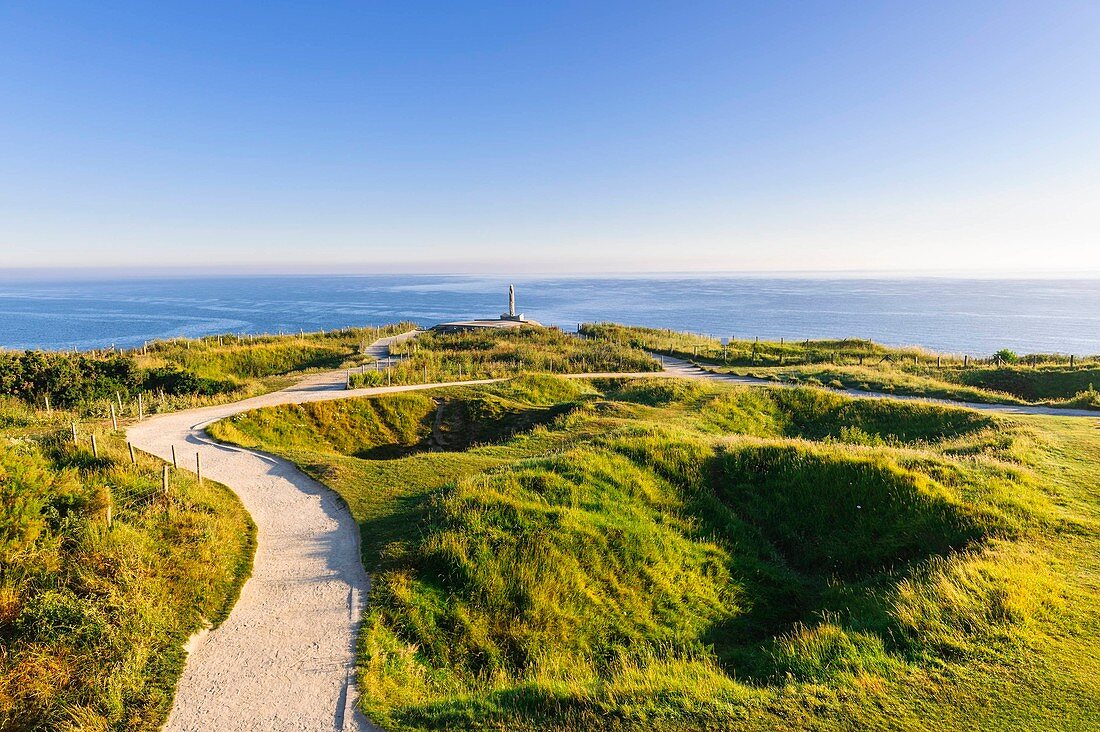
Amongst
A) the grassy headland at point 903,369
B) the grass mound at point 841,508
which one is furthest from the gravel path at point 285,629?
the grassy headland at point 903,369

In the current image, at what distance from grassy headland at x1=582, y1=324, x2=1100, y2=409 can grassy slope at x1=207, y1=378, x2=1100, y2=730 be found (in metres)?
11.6

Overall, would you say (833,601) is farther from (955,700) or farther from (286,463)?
(286,463)

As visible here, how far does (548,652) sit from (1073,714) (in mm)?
6183

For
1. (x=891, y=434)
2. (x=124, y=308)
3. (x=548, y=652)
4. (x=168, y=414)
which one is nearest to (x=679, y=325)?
(x=891, y=434)

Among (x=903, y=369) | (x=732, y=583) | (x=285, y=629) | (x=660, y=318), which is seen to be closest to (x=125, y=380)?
(x=285, y=629)

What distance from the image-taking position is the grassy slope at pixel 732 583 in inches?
234

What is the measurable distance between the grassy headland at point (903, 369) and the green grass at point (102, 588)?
29214 millimetres

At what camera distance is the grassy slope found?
5.95m

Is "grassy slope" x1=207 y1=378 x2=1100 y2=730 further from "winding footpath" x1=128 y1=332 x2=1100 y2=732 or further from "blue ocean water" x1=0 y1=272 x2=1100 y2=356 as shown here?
"blue ocean water" x1=0 y1=272 x2=1100 y2=356

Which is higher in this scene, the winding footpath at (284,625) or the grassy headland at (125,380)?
the grassy headland at (125,380)

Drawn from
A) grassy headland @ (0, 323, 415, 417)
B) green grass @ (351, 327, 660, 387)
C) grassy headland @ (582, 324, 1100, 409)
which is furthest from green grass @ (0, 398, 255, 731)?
grassy headland @ (582, 324, 1100, 409)

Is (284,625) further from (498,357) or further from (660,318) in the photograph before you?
(660,318)

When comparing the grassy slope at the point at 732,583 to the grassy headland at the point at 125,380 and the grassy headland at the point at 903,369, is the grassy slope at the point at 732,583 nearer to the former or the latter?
the grassy headland at the point at 125,380

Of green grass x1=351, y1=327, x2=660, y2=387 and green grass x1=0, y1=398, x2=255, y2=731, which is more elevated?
green grass x1=351, y1=327, x2=660, y2=387
